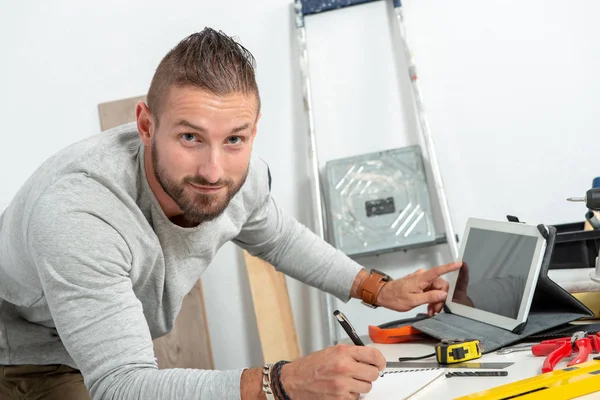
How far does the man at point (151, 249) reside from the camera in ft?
3.99

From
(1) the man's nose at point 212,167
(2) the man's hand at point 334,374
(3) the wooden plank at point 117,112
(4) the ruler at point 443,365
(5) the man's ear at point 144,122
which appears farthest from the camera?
(3) the wooden plank at point 117,112

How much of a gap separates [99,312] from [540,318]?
853 mm

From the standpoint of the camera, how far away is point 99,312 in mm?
1258

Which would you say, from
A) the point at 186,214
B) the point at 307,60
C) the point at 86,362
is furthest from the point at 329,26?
the point at 86,362

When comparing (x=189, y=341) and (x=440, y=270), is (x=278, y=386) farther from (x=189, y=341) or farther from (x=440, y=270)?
(x=189, y=341)

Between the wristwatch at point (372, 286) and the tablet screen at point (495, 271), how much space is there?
189 mm

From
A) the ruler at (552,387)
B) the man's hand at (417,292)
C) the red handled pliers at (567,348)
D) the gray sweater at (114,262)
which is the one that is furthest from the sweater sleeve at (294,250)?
the ruler at (552,387)

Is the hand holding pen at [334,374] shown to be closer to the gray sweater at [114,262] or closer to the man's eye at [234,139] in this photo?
the gray sweater at [114,262]

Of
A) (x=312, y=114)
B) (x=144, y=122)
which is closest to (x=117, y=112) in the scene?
(x=312, y=114)

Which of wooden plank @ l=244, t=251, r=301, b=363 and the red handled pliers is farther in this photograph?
wooden plank @ l=244, t=251, r=301, b=363

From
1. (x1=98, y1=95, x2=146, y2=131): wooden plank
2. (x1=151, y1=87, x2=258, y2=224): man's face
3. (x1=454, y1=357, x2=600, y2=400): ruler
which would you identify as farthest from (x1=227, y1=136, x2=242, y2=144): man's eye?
(x1=98, y1=95, x2=146, y2=131): wooden plank

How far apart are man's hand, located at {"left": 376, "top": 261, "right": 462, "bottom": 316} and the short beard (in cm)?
49

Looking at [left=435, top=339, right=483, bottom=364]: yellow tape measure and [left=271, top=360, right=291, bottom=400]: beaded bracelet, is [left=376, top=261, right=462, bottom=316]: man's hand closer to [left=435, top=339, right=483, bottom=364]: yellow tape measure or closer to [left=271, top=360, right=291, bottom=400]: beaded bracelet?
[left=435, top=339, right=483, bottom=364]: yellow tape measure

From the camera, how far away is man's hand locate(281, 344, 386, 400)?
3.82ft
